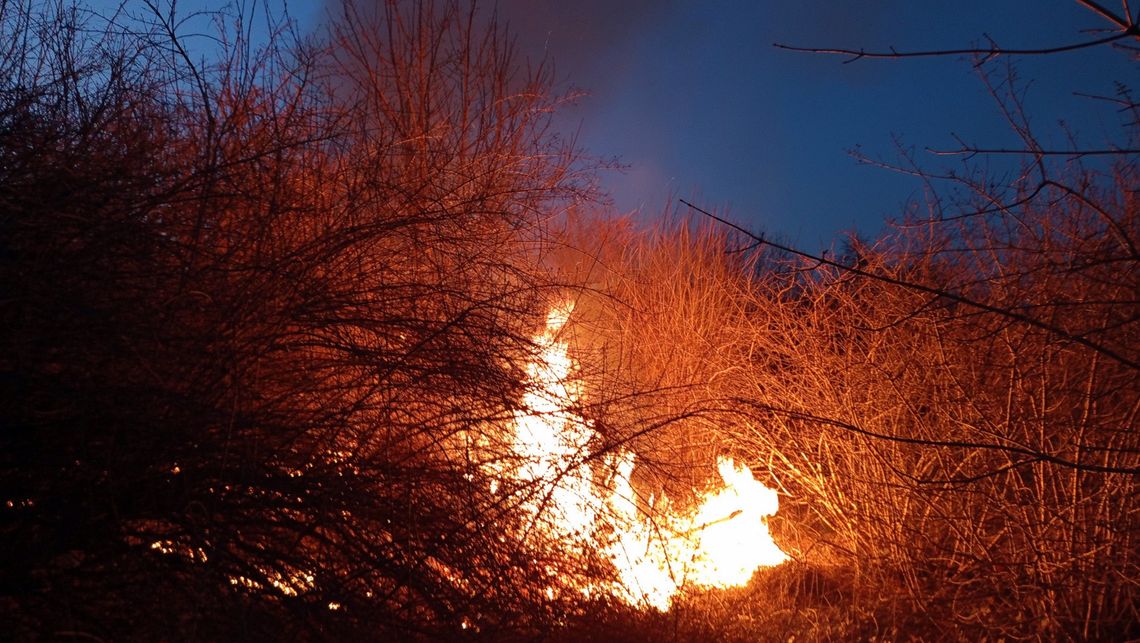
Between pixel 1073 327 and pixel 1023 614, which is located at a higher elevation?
pixel 1073 327

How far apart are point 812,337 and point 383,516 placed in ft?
12.5

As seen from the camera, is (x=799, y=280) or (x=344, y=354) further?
(x=799, y=280)

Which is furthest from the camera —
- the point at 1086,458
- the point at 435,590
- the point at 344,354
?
the point at 1086,458

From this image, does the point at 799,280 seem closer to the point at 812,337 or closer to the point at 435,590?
the point at 812,337

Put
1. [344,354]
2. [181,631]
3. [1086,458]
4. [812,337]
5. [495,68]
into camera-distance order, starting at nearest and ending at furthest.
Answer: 1. [181,631]
2. [344,354]
3. [1086,458]
4. [812,337]
5. [495,68]

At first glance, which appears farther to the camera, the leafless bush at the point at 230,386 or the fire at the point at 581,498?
the fire at the point at 581,498

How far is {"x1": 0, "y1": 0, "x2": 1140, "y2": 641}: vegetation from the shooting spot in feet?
10.7

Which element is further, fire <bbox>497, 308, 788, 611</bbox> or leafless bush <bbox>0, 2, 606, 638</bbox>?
fire <bbox>497, 308, 788, 611</bbox>

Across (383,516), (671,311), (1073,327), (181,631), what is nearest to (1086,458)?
(1073,327)

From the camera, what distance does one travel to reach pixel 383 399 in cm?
376

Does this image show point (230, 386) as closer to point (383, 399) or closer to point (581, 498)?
point (383, 399)

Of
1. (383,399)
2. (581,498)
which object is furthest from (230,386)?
(581,498)

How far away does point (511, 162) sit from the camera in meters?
6.45

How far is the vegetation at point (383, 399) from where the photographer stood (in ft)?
10.7
